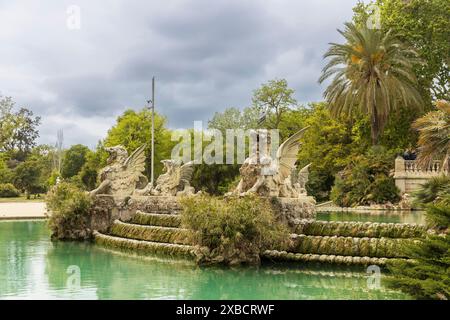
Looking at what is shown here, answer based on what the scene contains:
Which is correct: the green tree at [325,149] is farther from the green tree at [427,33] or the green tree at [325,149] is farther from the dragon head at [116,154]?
the dragon head at [116,154]

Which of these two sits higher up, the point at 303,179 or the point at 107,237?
the point at 303,179

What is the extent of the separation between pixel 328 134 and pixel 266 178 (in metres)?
29.5

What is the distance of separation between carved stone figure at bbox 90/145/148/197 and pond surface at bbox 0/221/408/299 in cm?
443

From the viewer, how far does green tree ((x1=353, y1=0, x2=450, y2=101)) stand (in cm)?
3741

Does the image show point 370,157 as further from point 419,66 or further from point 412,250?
point 412,250

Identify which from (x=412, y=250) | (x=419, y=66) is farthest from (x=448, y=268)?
(x=419, y=66)

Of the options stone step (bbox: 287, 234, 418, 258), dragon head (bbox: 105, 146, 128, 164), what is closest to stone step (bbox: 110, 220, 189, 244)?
dragon head (bbox: 105, 146, 128, 164)

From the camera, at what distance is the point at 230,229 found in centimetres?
1422

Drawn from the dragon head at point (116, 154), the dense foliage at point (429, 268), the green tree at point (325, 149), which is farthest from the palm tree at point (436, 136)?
the green tree at point (325, 149)

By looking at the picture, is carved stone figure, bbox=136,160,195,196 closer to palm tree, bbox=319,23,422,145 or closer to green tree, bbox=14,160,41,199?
palm tree, bbox=319,23,422,145

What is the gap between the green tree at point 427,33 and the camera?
37.4m

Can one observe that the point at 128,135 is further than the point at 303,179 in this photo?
Yes

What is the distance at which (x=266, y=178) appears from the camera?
16562 millimetres
